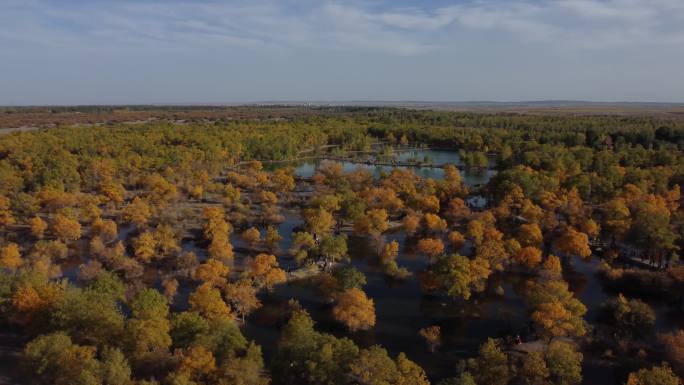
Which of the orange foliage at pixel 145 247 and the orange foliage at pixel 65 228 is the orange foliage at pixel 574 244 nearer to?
the orange foliage at pixel 145 247

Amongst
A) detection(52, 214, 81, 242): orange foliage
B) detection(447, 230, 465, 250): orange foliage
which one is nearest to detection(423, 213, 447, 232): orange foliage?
detection(447, 230, 465, 250): orange foliage

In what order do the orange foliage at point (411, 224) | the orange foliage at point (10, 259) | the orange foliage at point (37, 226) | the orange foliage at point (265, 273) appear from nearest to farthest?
the orange foliage at point (265, 273) < the orange foliage at point (10, 259) < the orange foliage at point (37, 226) < the orange foliage at point (411, 224)

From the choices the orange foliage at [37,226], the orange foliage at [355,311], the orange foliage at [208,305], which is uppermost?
the orange foliage at [37,226]

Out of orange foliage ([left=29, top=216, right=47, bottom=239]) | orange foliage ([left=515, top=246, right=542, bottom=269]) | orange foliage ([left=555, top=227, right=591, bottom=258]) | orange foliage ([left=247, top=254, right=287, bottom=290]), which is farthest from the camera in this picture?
orange foliage ([left=29, top=216, right=47, bottom=239])

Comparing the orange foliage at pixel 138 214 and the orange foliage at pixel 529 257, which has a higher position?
the orange foliage at pixel 138 214

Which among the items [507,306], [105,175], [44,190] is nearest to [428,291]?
[507,306]

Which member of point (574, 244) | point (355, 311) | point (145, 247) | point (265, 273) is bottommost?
point (355, 311)

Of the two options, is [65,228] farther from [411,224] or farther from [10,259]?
[411,224]

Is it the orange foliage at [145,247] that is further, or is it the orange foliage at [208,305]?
the orange foliage at [145,247]

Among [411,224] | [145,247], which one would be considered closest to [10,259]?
[145,247]

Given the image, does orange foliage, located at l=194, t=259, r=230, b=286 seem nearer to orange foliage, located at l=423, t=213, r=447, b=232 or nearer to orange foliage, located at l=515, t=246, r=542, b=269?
orange foliage, located at l=423, t=213, r=447, b=232

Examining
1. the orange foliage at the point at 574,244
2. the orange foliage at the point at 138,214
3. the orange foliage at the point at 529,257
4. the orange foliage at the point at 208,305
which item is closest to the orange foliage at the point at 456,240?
the orange foliage at the point at 529,257
